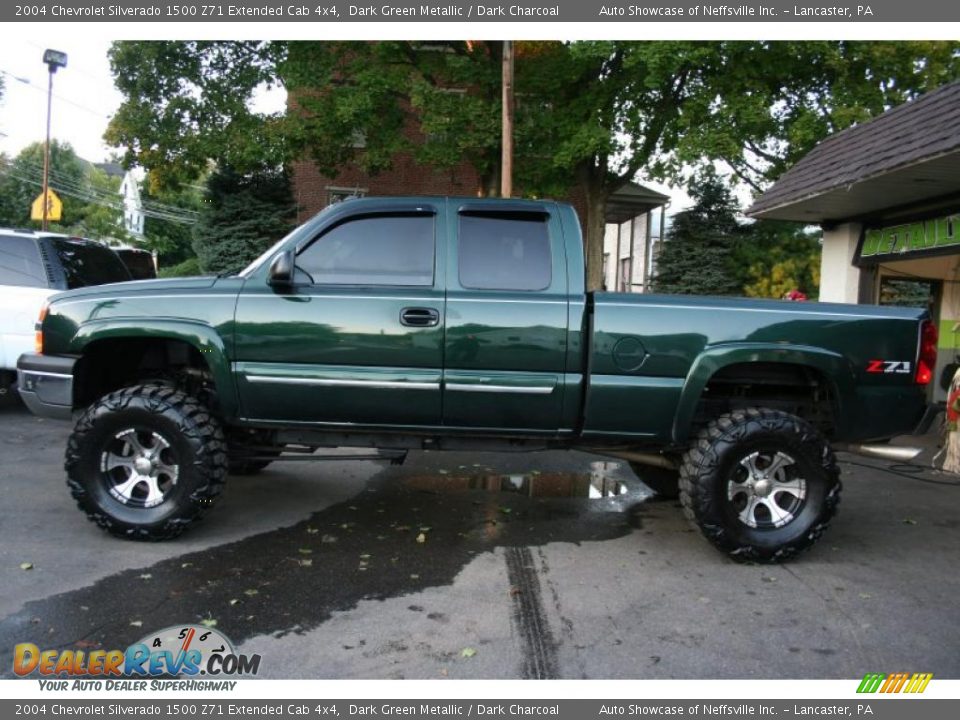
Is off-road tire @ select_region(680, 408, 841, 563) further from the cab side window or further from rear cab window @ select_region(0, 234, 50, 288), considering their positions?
rear cab window @ select_region(0, 234, 50, 288)

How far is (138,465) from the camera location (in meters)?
4.67

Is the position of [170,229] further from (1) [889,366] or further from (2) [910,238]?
(1) [889,366]

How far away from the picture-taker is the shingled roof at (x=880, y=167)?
7.40 meters

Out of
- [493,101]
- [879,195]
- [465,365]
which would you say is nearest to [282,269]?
[465,365]

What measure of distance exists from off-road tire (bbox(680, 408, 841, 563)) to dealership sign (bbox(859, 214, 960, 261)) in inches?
219

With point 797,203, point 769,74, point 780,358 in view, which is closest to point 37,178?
point 769,74

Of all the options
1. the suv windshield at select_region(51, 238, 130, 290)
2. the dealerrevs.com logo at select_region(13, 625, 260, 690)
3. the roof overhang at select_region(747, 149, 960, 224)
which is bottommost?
the dealerrevs.com logo at select_region(13, 625, 260, 690)

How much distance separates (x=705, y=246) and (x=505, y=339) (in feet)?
52.6

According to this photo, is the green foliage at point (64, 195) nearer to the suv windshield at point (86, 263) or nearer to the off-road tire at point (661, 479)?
the suv windshield at point (86, 263)

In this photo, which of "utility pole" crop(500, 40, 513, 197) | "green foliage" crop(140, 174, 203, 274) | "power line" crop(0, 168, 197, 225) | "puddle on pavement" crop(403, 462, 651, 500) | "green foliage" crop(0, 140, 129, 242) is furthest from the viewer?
"power line" crop(0, 168, 197, 225)

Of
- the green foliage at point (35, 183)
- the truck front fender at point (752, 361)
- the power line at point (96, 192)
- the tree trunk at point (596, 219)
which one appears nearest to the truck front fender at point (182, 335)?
the truck front fender at point (752, 361)

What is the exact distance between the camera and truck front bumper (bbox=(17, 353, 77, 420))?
4652 mm

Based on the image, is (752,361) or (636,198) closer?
(752,361)

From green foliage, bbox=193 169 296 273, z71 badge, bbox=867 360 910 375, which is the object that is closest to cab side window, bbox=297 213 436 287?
z71 badge, bbox=867 360 910 375
